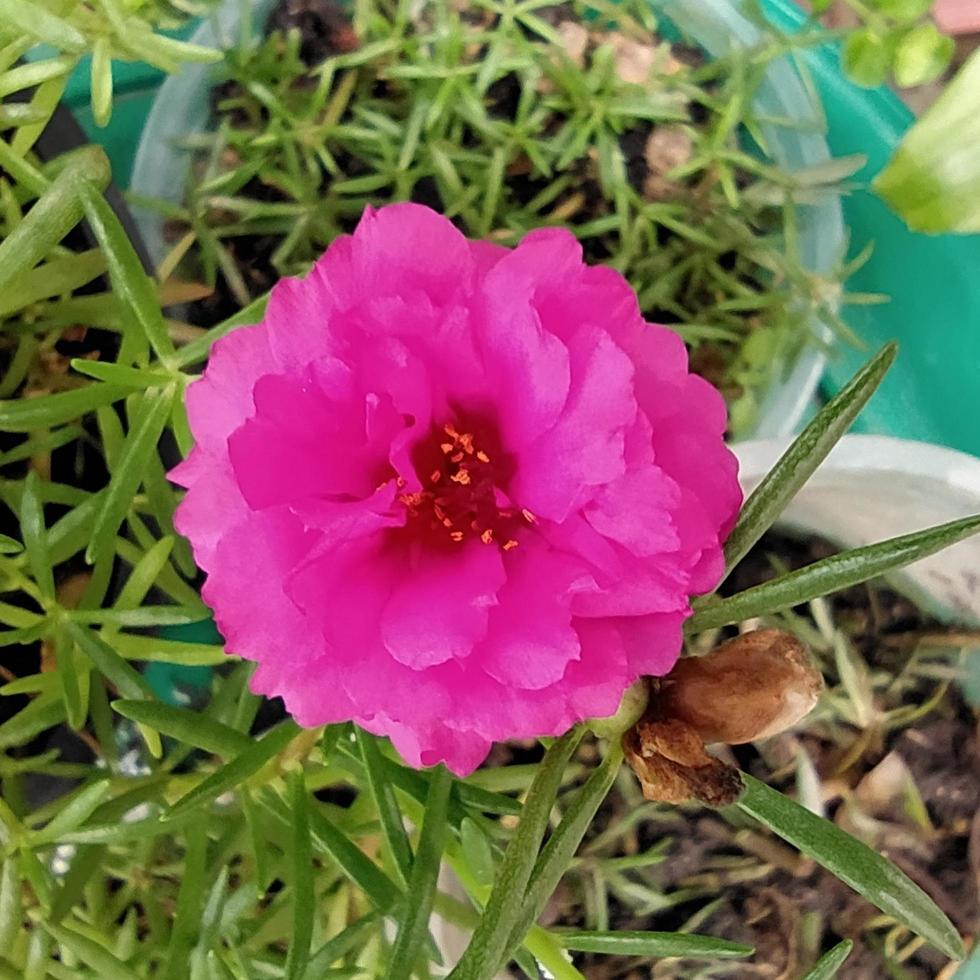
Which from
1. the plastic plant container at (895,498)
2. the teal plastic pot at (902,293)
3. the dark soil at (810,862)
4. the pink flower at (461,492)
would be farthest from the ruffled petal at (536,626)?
the teal plastic pot at (902,293)

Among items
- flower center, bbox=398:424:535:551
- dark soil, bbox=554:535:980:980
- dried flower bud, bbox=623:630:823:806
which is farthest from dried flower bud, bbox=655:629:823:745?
dark soil, bbox=554:535:980:980

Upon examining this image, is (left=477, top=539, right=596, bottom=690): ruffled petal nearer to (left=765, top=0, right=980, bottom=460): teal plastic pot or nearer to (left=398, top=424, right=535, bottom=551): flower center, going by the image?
(left=398, top=424, right=535, bottom=551): flower center

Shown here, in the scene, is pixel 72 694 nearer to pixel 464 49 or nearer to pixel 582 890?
pixel 582 890

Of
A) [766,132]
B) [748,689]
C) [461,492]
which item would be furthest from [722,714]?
[766,132]

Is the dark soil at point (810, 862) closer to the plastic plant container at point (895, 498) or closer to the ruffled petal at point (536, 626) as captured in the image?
the plastic plant container at point (895, 498)

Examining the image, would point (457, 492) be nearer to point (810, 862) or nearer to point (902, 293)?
point (810, 862)

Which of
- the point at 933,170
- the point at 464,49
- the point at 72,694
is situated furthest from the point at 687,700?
the point at 464,49

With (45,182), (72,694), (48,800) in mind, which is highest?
(45,182)
